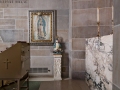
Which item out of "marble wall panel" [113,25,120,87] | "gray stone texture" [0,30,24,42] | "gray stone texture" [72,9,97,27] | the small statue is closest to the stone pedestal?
the small statue

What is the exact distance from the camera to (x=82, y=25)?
362cm

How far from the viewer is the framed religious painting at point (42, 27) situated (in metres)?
4.60

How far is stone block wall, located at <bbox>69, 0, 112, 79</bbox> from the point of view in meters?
3.53

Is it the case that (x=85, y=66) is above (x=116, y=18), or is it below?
below

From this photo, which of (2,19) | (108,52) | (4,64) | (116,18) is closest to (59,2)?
(2,19)

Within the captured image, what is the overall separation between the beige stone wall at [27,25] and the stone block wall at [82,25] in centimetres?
98

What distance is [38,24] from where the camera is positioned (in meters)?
4.62

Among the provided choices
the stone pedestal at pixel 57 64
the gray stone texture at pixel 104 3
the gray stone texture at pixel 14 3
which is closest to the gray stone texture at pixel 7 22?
the gray stone texture at pixel 14 3

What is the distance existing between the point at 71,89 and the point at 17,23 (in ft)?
8.59

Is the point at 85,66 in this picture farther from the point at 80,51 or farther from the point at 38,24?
the point at 38,24

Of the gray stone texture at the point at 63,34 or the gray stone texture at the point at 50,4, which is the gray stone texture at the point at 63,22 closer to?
the gray stone texture at the point at 63,34

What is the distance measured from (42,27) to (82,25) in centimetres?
138

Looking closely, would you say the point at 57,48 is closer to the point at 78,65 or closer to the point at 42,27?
the point at 42,27

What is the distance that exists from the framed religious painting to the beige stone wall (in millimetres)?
112
